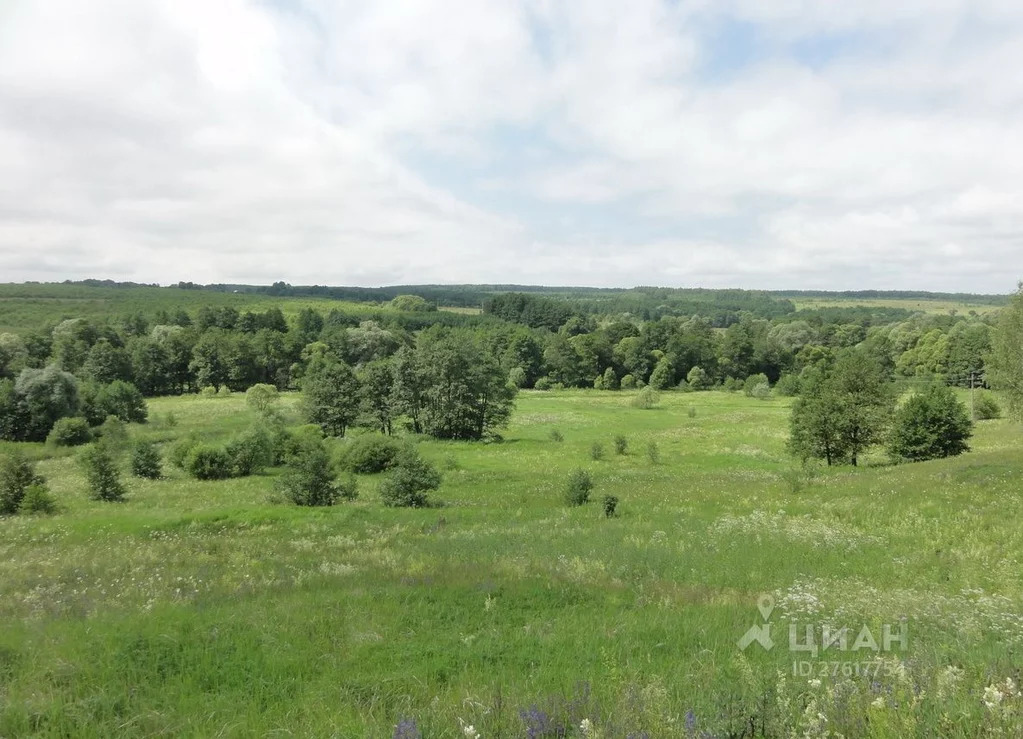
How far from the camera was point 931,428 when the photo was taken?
123 feet

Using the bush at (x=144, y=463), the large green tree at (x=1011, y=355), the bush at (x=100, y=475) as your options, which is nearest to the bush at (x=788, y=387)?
the large green tree at (x=1011, y=355)

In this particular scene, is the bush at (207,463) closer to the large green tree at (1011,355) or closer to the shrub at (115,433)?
the shrub at (115,433)

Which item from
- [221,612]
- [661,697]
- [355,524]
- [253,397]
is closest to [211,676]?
[221,612]

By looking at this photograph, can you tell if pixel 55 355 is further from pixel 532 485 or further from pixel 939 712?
pixel 939 712

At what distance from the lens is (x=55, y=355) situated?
100m

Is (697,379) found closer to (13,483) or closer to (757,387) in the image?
(757,387)

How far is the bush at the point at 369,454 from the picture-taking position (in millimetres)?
40688

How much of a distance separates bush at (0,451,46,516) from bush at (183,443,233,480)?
11347mm

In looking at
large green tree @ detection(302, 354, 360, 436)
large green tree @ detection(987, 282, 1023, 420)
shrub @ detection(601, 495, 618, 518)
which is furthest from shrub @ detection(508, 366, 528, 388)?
shrub @ detection(601, 495, 618, 518)

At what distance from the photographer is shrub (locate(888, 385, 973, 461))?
37188mm

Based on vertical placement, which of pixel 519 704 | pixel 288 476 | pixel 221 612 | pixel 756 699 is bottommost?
pixel 288 476

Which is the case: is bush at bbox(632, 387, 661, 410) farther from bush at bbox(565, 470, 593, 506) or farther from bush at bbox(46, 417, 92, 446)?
bush at bbox(46, 417, 92, 446)

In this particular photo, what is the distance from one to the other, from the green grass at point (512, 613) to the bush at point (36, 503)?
178 inches

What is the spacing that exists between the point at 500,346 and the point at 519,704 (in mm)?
124701
